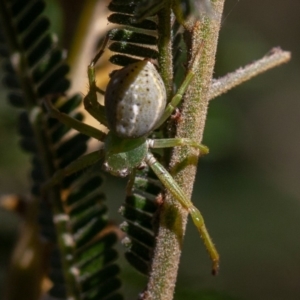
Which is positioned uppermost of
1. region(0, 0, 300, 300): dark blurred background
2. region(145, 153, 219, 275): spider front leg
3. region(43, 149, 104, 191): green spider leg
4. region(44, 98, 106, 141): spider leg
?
region(0, 0, 300, 300): dark blurred background

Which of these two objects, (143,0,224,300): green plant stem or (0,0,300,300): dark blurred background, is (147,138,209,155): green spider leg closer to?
(143,0,224,300): green plant stem

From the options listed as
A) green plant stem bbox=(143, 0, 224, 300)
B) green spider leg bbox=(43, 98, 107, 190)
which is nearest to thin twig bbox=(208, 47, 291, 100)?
green plant stem bbox=(143, 0, 224, 300)

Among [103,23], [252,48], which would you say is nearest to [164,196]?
[103,23]

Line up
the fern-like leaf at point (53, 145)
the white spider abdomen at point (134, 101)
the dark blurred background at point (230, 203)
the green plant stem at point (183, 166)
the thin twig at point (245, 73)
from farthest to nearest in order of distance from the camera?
the dark blurred background at point (230, 203) → the fern-like leaf at point (53, 145) → the white spider abdomen at point (134, 101) → the thin twig at point (245, 73) → the green plant stem at point (183, 166)

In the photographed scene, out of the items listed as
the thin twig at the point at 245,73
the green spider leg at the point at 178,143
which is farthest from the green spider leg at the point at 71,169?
the thin twig at the point at 245,73

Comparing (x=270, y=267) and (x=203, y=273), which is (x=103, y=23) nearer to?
(x=203, y=273)

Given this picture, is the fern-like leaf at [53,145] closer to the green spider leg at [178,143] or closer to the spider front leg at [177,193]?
the spider front leg at [177,193]

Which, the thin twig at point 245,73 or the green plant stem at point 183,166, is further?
the thin twig at point 245,73
